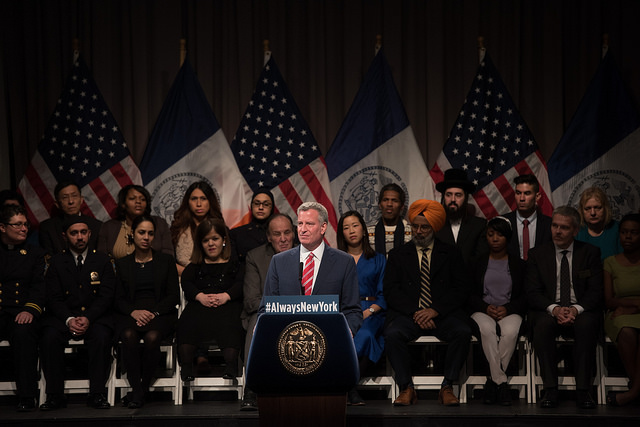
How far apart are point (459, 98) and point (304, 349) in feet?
16.3

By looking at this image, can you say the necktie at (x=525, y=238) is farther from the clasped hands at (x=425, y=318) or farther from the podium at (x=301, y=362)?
the podium at (x=301, y=362)

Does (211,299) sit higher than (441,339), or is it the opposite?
(211,299)

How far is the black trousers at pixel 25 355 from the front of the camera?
5.27 m

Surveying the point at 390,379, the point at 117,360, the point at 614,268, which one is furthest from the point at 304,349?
the point at 614,268

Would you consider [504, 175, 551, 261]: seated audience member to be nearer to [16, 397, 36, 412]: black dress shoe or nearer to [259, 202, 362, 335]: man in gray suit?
[259, 202, 362, 335]: man in gray suit

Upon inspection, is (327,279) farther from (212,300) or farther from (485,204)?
(485,204)

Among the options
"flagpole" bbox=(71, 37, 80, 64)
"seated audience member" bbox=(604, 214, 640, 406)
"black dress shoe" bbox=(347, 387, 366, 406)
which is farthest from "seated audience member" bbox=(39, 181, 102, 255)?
"seated audience member" bbox=(604, 214, 640, 406)

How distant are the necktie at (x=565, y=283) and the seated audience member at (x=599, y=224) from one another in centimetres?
54

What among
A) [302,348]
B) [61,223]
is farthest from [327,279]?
[61,223]

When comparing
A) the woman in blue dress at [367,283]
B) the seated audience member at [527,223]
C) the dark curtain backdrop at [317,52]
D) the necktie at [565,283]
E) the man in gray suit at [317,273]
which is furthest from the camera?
the dark curtain backdrop at [317,52]

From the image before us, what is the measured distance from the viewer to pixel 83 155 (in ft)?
23.9

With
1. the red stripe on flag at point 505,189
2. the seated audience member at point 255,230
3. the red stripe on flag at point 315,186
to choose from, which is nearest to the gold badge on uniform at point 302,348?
the seated audience member at point 255,230

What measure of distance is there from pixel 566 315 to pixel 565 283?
30 cm

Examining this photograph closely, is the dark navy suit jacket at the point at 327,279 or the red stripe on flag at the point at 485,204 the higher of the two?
the red stripe on flag at the point at 485,204
